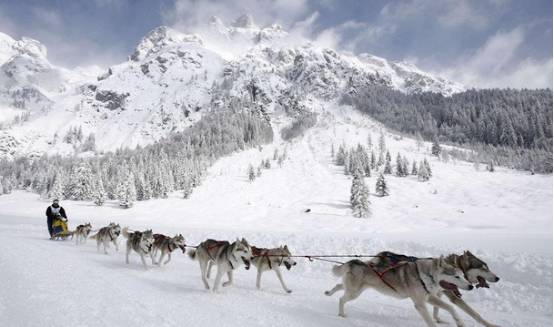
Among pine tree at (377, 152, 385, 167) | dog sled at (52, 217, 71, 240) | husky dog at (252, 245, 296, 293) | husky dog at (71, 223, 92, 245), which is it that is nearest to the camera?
husky dog at (252, 245, 296, 293)

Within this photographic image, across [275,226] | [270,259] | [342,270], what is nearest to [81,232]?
[270,259]

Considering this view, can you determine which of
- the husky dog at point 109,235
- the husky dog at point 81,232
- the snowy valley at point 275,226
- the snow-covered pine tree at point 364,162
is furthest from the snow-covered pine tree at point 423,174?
the husky dog at point 109,235

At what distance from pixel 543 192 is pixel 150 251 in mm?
96567

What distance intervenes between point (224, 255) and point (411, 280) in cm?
513

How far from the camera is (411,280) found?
6207 mm

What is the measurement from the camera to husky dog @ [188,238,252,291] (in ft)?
28.7

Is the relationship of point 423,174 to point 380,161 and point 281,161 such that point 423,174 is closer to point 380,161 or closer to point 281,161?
point 380,161

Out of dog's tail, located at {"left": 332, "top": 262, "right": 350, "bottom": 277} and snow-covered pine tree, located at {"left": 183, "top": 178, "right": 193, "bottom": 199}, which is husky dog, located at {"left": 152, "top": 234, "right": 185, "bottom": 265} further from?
snow-covered pine tree, located at {"left": 183, "top": 178, "right": 193, "bottom": 199}

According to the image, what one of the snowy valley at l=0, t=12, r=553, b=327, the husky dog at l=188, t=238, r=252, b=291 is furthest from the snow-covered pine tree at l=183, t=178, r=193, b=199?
the husky dog at l=188, t=238, r=252, b=291

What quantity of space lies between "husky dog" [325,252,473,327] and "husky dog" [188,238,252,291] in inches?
103

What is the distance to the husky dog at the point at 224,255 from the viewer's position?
8.76 meters

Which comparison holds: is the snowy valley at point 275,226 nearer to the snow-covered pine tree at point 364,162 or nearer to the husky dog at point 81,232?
the snow-covered pine tree at point 364,162

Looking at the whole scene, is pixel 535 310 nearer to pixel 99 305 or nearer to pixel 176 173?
pixel 99 305

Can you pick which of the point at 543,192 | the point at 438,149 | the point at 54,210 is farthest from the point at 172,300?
the point at 438,149
